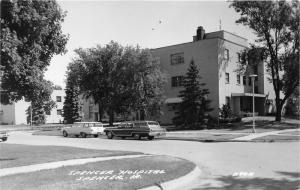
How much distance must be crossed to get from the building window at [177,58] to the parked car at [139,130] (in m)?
20.4

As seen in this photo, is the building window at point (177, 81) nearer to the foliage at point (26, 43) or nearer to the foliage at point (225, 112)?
the foliage at point (225, 112)

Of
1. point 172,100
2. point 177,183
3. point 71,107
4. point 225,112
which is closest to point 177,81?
point 172,100

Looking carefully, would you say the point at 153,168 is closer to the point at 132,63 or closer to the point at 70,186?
the point at 70,186

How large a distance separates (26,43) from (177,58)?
1465 inches

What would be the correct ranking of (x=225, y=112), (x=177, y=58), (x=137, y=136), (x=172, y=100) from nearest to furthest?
(x=137, y=136), (x=225, y=112), (x=172, y=100), (x=177, y=58)

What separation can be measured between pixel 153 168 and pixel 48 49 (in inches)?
244

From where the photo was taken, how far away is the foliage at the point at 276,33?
40812 mm

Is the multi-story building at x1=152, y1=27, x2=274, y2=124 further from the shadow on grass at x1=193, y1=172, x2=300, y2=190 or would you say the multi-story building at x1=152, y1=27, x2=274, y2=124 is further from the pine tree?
the shadow on grass at x1=193, y1=172, x2=300, y2=190

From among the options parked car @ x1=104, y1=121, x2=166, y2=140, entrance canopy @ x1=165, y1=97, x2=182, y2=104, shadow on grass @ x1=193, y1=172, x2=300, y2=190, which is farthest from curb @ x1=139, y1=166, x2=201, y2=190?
entrance canopy @ x1=165, y1=97, x2=182, y2=104

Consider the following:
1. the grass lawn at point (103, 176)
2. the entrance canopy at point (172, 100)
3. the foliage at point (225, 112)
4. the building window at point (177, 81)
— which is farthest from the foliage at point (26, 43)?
the building window at point (177, 81)

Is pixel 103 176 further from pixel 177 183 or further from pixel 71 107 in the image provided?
pixel 71 107

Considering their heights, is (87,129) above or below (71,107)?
below

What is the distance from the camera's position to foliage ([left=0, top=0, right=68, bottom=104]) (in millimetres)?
12328

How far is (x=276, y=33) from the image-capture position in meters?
42.5
